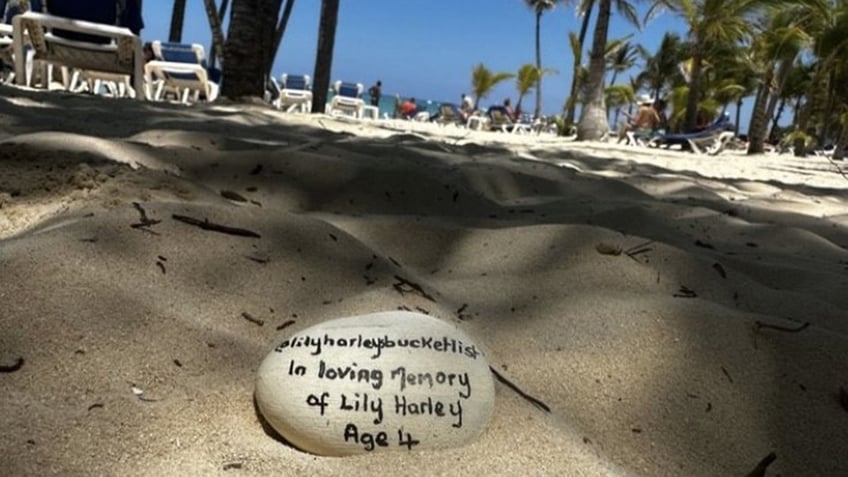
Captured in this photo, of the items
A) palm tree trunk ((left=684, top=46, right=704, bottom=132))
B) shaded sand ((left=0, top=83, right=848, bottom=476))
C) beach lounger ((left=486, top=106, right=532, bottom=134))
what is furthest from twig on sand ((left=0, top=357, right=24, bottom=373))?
beach lounger ((left=486, top=106, right=532, bottom=134))

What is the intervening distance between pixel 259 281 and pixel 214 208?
1.11ft

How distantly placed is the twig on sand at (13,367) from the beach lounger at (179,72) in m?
8.17

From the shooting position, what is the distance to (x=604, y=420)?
1.24m

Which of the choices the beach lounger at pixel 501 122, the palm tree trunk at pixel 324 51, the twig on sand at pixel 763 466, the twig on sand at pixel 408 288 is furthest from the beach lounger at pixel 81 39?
the beach lounger at pixel 501 122

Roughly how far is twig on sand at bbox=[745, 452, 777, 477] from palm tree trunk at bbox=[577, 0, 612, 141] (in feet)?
37.5

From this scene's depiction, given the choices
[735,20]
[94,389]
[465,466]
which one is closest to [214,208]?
[94,389]

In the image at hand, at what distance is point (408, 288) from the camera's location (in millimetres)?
1631

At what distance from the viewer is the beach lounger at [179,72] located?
377 inches

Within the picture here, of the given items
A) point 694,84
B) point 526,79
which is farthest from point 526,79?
point 694,84

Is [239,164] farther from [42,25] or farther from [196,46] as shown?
[196,46]

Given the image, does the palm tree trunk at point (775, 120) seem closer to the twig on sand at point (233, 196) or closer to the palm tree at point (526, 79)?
the palm tree at point (526, 79)

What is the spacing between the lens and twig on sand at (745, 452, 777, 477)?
3.71 feet

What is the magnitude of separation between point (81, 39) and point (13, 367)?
684 centimetres

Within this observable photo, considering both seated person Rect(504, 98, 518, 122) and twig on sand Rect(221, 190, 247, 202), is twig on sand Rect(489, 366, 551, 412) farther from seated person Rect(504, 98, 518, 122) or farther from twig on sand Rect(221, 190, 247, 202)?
seated person Rect(504, 98, 518, 122)
